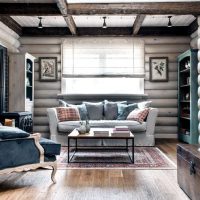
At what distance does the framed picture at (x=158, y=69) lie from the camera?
28.4ft

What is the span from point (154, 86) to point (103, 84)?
1.35 meters

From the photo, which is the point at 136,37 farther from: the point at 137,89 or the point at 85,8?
the point at 85,8

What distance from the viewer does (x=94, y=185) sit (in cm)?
394

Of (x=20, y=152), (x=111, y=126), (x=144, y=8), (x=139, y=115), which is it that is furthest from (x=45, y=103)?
(x=20, y=152)

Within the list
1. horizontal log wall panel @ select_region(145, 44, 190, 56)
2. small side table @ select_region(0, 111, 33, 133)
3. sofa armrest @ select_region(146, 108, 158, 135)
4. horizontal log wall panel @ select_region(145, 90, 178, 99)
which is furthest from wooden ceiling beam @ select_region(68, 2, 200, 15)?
horizontal log wall panel @ select_region(145, 90, 178, 99)

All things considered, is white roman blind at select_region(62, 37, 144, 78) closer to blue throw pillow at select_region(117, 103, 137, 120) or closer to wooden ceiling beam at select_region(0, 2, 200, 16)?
blue throw pillow at select_region(117, 103, 137, 120)

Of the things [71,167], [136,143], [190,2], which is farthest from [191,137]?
[71,167]

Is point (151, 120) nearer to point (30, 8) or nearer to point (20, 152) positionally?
point (30, 8)

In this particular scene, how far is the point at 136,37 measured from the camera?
28.5ft

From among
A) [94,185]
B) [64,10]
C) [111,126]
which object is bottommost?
[94,185]

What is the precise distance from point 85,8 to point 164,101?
11.4 ft

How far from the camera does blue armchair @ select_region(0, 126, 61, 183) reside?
→ 12.0 feet

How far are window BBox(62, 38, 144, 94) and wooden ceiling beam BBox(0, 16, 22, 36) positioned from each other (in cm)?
120

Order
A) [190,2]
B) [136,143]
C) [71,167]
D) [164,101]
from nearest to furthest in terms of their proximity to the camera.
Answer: [71,167] < [190,2] < [136,143] < [164,101]
